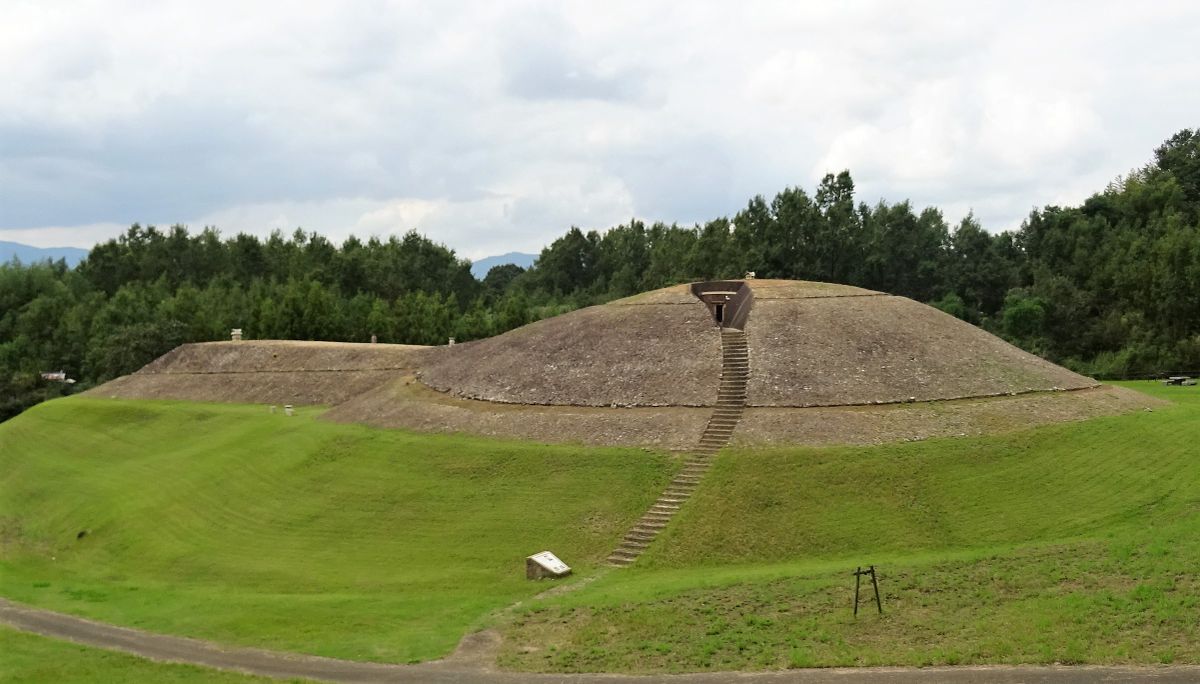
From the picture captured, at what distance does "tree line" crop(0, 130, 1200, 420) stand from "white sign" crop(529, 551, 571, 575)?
180ft

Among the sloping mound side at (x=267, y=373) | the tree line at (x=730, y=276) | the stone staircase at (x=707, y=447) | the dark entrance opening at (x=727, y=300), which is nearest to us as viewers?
the stone staircase at (x=707, y=447)

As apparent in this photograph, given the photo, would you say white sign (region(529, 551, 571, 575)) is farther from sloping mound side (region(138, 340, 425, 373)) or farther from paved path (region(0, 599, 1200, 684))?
sloping mound side (region(138, 340, 425, 373))

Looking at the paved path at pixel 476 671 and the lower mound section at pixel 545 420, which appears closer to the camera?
the paved path at pixel 476 671

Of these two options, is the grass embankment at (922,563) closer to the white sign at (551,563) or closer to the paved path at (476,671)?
the paved path at (476,671)

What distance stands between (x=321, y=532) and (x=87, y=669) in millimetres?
11543

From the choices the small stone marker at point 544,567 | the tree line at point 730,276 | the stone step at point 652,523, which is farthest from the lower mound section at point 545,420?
the tree line at point 730,276

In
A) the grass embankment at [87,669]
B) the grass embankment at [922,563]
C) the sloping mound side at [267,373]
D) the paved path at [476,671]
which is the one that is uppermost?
the sloping mound side at [267,373]

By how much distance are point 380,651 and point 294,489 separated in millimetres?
15991

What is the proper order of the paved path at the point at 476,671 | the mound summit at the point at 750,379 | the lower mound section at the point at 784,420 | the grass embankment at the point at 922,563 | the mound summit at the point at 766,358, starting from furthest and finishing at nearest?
the mound summit at the point at 766,358
the mound summit at the point at 750,379
the lower mound section at the point at 784,420
the grass embankment at the point at 922,563
the paved path at the point at 476,671

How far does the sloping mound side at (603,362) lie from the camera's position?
127ft

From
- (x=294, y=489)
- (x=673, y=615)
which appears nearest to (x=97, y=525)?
(x=294, y=489)

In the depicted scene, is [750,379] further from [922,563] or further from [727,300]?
[922,563]

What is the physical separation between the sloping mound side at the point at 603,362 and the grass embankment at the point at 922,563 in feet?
22.4

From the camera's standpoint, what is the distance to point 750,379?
38.0 metres
